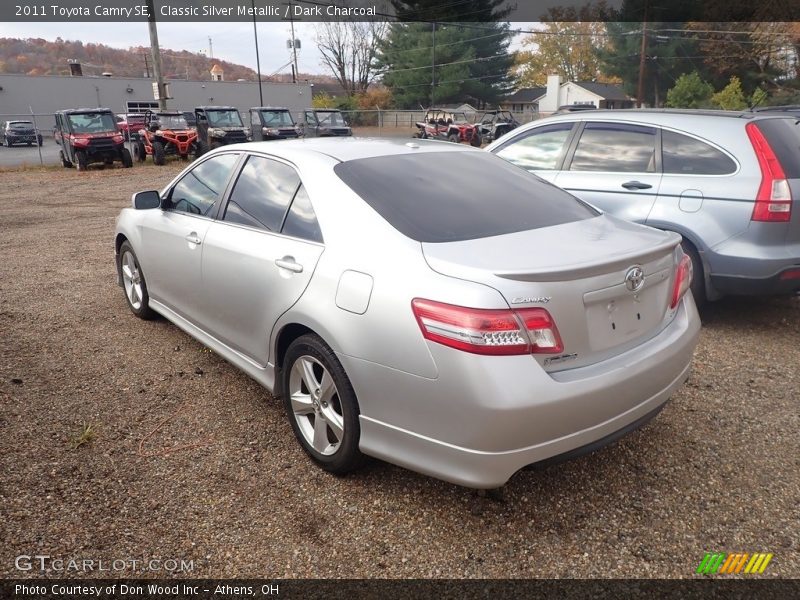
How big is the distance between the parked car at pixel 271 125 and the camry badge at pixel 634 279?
75.4 ft

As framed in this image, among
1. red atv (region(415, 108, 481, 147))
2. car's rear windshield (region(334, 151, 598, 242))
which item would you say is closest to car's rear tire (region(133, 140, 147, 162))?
red atv (region(415, 108, 481, 147))

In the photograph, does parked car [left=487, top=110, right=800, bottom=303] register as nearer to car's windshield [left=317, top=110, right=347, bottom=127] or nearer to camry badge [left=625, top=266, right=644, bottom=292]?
camry badge [left=625, top=266, right=644, bottom=292]

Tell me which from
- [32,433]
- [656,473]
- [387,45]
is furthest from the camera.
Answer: [387,45]

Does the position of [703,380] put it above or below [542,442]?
below

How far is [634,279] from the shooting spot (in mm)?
2471

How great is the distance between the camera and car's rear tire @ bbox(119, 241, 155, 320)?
4.80 metres

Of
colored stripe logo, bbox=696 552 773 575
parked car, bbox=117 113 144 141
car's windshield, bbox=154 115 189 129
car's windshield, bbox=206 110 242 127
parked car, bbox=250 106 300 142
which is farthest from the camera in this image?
parked car, bbox=117 113 144 141

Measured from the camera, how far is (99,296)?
18.9 feet

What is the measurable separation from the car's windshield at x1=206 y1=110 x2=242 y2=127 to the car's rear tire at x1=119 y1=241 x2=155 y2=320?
1897cm

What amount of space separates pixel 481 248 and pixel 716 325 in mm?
3375

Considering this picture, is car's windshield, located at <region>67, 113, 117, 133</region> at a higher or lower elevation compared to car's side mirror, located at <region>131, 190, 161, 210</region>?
higher

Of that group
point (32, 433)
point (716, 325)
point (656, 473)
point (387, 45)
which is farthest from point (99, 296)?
point (387, 45)

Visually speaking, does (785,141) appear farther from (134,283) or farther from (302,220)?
(134,283)

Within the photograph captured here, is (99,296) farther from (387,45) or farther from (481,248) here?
(387,45)
